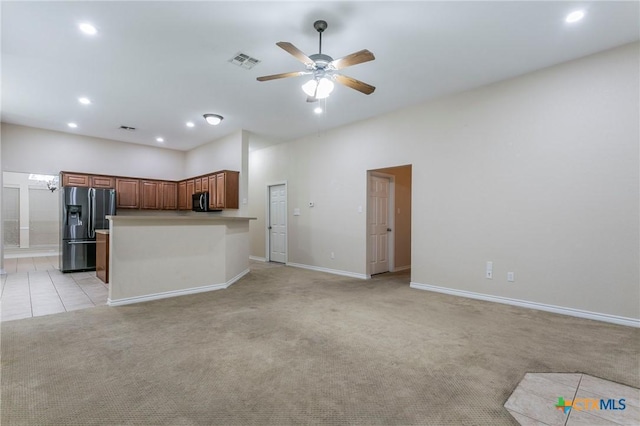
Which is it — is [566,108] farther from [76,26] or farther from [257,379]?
[76,26]

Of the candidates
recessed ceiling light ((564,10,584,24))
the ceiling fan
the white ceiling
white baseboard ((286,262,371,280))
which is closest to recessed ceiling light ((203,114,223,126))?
the white ceiling

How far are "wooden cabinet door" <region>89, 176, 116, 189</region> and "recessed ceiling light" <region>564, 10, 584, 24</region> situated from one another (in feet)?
27.4

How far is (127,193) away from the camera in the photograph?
7.27 m

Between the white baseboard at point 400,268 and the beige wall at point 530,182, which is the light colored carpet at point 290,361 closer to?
the beige wall at point 530,182

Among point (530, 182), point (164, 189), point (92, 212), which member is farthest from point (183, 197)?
point (530, 182)

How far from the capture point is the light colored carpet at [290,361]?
5.91ft

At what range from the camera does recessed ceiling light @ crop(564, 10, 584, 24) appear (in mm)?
2725

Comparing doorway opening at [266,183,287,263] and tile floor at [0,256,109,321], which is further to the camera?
doorway opening at [266,183,287,263]

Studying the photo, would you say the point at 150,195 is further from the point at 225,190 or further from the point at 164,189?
the point at 225,190

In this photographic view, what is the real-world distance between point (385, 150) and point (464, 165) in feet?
4.66

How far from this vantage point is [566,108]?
3.59 m

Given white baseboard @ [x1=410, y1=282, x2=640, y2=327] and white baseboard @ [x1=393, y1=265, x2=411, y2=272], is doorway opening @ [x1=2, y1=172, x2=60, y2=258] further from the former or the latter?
white baseboard @ [x1=410, y1=282, x2=640, y2=327]

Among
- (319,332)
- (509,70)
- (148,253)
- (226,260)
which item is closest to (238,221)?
(226,260)

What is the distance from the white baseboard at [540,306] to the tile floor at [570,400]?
5.27ft
